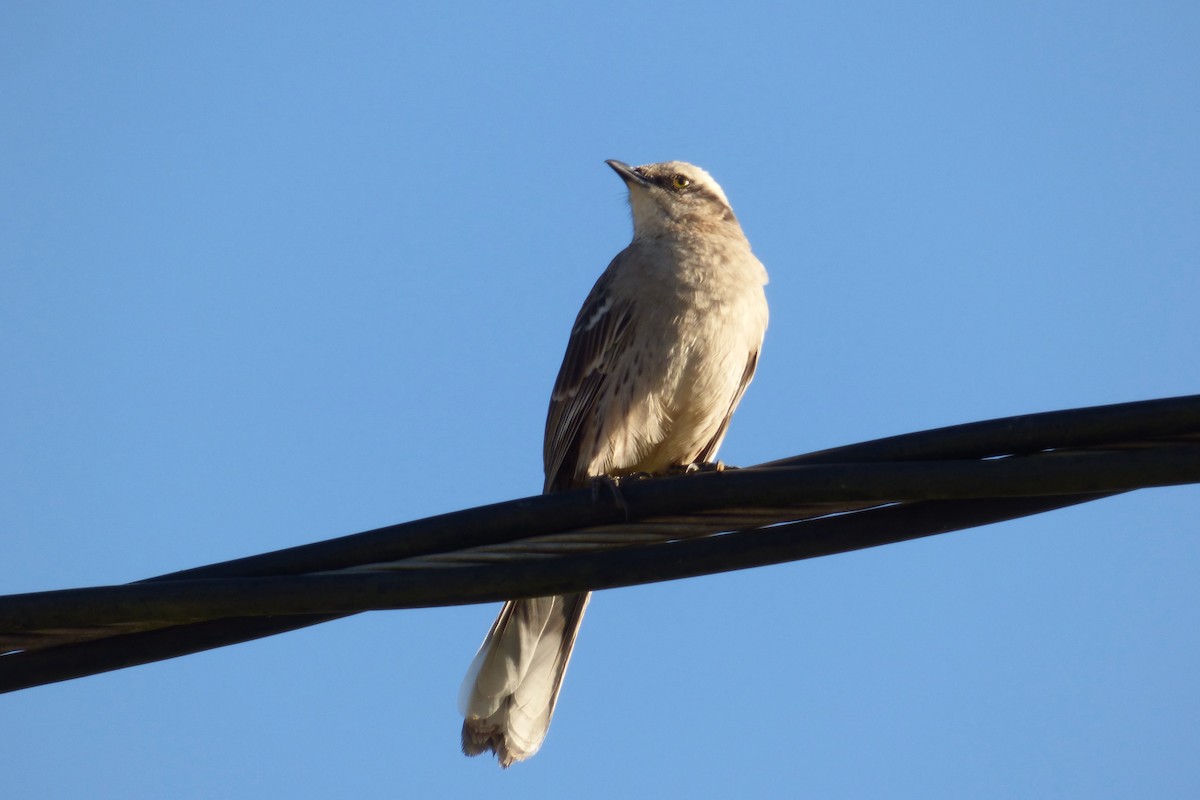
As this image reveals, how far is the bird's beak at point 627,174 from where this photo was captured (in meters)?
8.71

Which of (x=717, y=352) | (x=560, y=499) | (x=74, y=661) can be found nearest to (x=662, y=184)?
(x=717, y=352)

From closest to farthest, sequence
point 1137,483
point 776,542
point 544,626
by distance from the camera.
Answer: point 1137,483, point 776,542, point 544,626

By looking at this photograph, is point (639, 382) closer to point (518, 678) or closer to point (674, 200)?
point (518, 678)

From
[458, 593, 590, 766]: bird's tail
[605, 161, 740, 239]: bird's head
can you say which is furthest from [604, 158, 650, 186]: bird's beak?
[458, 593, 590, 766]: bird's tail

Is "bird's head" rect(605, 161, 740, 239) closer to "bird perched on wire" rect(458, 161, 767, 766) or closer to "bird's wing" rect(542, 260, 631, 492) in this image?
"bird perched on wire" rect(458, 161, 767, 766)

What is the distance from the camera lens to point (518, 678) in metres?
6.29

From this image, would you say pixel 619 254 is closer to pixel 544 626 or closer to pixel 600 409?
pixel 600 409

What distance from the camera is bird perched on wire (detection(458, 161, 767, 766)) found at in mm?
6434

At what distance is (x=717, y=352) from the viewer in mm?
7098

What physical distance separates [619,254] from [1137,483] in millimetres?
5013

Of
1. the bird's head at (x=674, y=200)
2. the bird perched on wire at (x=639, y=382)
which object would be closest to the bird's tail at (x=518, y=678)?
the bird perched on wire at (x=639, y=382)

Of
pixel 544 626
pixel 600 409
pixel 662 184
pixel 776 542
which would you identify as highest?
pixel 662 184

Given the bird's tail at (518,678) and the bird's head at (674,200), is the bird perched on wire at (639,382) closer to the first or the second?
the bird's tail at (518,678)

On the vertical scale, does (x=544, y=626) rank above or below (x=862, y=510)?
above
